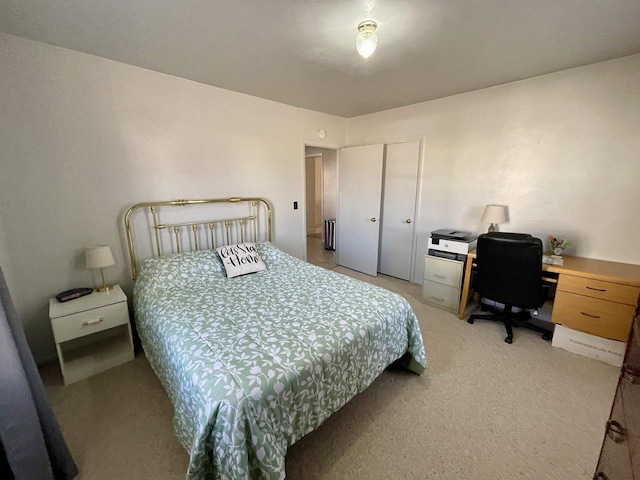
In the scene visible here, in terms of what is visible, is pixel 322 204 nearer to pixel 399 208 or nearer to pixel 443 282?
pixel 399 208

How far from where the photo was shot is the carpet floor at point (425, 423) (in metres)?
1.37

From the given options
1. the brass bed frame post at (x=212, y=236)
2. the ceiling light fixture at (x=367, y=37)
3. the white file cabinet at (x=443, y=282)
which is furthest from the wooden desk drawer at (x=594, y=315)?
the brass bed frame post at (x=212, y=236)

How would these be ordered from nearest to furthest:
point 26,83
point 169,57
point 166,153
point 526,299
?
1. point 26,83
2. point 169,57
3. point 526,299
4. point 166,153

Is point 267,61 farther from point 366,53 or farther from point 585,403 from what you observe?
point 585,403

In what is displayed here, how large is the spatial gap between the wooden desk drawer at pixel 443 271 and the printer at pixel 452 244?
6 cm

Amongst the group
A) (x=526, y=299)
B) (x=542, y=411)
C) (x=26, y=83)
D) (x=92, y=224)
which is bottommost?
(x=542, y=411)

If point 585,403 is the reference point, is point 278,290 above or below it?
above

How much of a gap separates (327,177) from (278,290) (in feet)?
13.9

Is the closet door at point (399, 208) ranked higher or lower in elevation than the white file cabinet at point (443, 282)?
higher

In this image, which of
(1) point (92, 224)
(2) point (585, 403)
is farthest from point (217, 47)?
(2) point (585, 403)

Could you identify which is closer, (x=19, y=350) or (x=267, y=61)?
(x=19, y=350)

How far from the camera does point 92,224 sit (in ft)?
7.19

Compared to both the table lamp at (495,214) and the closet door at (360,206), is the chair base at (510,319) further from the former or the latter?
the closet door at (360,206)

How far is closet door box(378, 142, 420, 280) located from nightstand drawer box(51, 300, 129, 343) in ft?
10.7
